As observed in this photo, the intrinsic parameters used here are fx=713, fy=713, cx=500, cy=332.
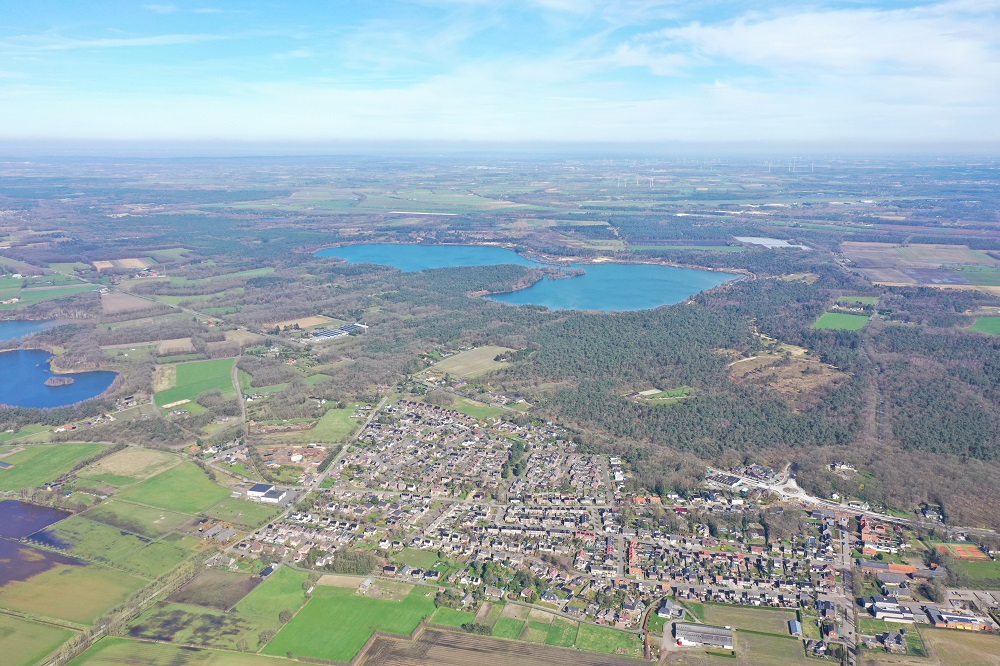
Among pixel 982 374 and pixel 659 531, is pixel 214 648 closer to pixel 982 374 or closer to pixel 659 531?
pixel 659 531

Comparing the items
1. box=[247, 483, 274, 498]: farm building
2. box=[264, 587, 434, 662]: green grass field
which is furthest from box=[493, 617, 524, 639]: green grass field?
box=[247, 483, 274, 498]: farm building

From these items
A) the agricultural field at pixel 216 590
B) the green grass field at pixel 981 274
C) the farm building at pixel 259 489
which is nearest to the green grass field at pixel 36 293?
the farm building at pixel 259 489

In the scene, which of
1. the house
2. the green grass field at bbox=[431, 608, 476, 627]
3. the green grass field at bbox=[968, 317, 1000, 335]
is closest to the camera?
the house

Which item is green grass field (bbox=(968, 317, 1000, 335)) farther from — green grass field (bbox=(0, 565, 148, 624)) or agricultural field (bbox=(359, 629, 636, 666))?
green grass field (bbox=(0, 565, 148, 624))

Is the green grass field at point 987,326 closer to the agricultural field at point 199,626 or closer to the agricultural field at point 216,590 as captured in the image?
the agricultural field at point 216,590

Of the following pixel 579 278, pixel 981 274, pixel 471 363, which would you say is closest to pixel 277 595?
pixel 471 363

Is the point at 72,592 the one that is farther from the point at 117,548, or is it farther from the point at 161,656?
the point at 161,656

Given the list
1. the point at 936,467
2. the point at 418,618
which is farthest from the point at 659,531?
the point at 936,467
